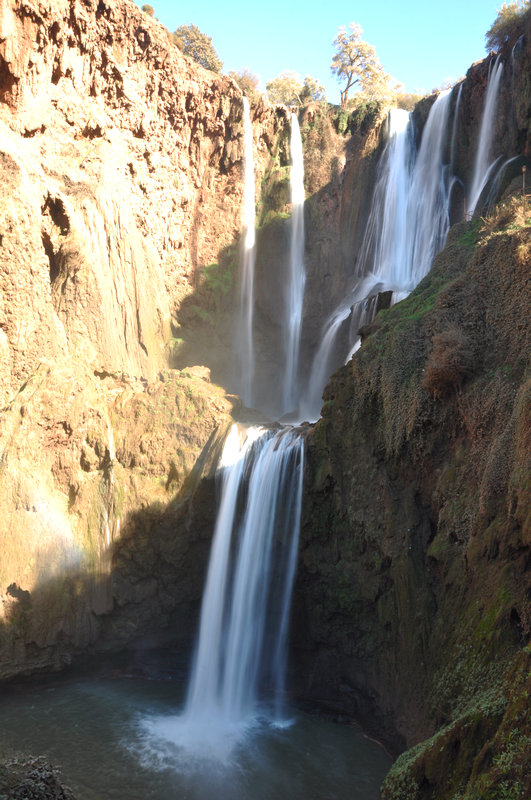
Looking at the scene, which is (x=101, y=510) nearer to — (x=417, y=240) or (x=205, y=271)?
(x=205, y=271)

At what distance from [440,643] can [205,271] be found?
18.7 metres

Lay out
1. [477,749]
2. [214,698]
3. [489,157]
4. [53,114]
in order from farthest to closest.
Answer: [489,157], [53,114], [214,698], [477,749]

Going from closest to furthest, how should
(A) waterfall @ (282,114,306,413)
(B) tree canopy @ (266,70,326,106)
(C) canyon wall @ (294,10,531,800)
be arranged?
(C) canyon wall @ (294,10,531,800) → (A) waterfall @ (282,114,306,413) → (B) tree canopy @ (266,70,326,106)

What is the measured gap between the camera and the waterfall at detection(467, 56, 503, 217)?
19.6 m

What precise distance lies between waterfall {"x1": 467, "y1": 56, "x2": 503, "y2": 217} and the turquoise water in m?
16.4

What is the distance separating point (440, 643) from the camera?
32.6ft

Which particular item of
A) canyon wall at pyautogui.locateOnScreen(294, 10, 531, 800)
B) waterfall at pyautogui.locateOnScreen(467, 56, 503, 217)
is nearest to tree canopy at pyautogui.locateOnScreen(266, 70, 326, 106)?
waterfall at pyautogui.locateOnScreen(467, 56, 503, 217)

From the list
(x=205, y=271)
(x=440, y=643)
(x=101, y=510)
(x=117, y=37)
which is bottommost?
(x=440, y=643)

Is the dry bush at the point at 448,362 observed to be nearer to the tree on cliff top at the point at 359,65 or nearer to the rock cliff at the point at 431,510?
the rock cliff at the point at 431,510

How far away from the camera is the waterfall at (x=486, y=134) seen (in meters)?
19.6

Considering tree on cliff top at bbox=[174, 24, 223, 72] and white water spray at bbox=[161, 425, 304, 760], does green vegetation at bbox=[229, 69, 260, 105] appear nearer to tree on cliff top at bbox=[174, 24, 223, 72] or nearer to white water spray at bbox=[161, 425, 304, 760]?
tree on cliff top at bbox=[174, 24, 223, 72]

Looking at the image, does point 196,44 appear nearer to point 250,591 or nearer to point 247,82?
point 247,82

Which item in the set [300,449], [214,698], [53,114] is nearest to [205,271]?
[53,114]

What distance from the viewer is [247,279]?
84.7ft
